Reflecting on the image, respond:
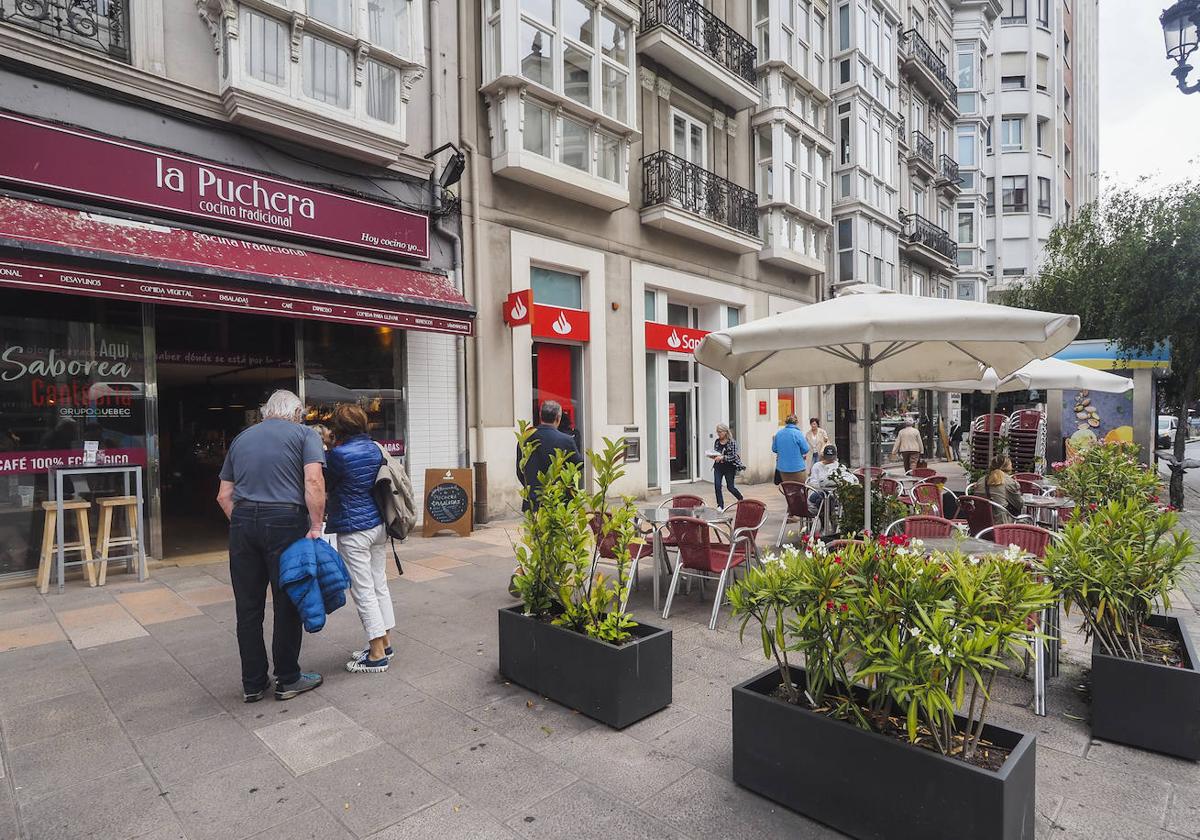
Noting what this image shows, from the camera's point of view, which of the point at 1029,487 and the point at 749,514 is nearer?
the point at 749,514

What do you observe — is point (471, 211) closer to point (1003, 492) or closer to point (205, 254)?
point (205, 254)

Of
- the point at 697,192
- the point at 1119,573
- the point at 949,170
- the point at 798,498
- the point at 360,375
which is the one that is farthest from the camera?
the point at 949,170

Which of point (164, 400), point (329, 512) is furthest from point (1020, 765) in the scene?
point (164, 400)

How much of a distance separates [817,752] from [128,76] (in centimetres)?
884

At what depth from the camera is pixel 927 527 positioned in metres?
5.50

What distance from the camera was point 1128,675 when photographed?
10.9 ft

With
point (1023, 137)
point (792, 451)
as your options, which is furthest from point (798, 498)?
point (1023, 137)

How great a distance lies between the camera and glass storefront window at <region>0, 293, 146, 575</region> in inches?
258

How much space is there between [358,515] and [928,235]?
26.0 metres

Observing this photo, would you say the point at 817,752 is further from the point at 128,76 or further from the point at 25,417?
the point at 128,76

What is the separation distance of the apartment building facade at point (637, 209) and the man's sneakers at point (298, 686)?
6366 mm

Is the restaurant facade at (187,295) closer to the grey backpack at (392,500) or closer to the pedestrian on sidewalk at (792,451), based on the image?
the grey backpack at (392,500)

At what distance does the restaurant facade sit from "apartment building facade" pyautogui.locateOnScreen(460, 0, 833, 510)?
1.21 meters

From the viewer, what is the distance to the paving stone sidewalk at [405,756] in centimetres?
272
